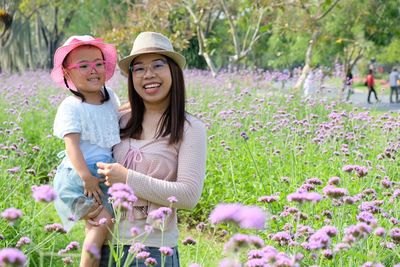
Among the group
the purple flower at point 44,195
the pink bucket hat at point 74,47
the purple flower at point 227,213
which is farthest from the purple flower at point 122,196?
the pink bucket hat at point 74,47

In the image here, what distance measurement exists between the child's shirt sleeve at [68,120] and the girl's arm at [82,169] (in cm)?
3

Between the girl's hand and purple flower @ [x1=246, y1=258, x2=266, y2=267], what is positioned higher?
purple flower @ [x1=246, y1=258, x2=266, y2=267]

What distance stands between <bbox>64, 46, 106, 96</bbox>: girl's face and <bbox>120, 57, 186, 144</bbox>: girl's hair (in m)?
0.13

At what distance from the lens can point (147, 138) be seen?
8.79 feet

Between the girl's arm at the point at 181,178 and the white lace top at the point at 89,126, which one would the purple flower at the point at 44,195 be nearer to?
the girl's arm at the point at 181,178

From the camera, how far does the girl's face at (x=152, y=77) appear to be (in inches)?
103

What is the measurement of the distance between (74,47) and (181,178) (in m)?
0.73

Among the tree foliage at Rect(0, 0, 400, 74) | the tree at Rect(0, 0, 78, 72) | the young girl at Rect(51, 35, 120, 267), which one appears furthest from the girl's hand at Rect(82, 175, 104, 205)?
the tree at Rect(0, 0, 78, 72)

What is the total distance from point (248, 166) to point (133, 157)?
2847mm

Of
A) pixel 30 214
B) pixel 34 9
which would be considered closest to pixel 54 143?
pixel 30 214

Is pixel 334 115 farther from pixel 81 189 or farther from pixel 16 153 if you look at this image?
pixel 81 189

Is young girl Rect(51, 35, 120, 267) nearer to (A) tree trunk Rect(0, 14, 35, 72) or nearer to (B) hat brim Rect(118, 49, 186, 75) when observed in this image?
(B) hat brim Rect(118, 49, 186, 75)

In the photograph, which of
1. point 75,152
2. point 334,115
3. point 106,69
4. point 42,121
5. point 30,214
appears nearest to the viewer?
point 75,152

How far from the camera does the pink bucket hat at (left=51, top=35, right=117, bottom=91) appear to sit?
8.99 ft
